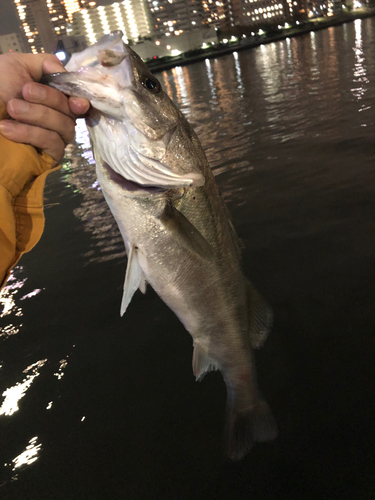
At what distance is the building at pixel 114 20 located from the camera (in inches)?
4149

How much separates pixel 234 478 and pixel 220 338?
113 cm

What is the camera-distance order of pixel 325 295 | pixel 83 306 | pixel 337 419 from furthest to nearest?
1. pixel 83 306
2. pixel 325 295
3. pixel 337 419

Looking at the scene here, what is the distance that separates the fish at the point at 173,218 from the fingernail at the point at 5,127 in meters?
0.28

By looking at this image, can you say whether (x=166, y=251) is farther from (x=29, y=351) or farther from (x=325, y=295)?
(x=29, y=351)

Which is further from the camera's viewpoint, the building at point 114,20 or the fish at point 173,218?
the building at point 114,20

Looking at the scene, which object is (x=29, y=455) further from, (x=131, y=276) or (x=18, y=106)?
(x=18, y=106)

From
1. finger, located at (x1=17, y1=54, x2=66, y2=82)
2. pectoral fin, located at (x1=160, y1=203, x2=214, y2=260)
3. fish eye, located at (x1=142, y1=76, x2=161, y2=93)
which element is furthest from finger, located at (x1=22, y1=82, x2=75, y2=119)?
pectoral fin, located at (x1=160, y1=203, x2=214, y2=260)

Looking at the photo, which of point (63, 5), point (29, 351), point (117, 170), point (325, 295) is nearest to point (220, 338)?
point (117, 170)

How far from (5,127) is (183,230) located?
99 centimetres

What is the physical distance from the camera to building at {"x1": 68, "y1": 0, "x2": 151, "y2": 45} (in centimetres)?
10538

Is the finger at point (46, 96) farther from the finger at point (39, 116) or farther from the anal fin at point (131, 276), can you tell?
the anal fin at point (131, 276)

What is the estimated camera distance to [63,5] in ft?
502

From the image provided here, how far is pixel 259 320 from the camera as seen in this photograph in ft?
7.86

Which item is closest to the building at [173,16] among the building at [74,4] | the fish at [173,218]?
the building at [74,4]
